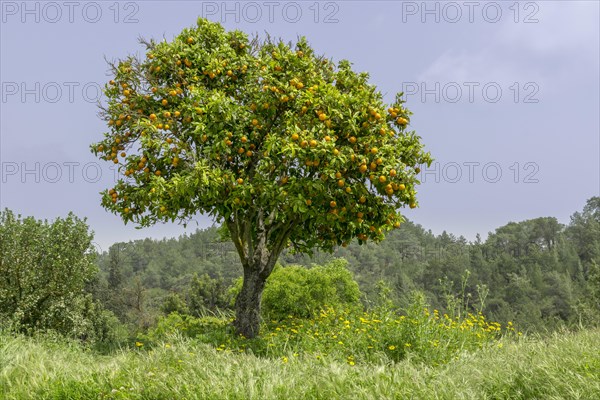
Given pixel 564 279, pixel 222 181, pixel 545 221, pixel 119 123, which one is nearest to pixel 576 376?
pixel 222 181

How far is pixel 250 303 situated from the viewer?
1360cm

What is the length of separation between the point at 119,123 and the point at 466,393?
9.71m

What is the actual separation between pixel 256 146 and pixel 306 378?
6.53m

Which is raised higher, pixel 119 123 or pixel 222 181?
pixel 119 123

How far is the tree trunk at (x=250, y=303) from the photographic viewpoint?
13.5 m

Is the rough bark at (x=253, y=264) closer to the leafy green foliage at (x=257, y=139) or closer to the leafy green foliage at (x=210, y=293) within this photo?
the leafy green foliage at (x=257, y=139)

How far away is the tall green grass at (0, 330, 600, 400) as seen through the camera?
649cm

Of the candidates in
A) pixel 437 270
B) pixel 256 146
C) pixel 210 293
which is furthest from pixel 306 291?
pixel 437 270

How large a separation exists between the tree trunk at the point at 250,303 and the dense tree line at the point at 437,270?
32.9 metres

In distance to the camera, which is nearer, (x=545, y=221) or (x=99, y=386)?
(x=99, y=386)

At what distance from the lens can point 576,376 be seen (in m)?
6.52

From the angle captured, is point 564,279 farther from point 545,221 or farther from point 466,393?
point 466,393

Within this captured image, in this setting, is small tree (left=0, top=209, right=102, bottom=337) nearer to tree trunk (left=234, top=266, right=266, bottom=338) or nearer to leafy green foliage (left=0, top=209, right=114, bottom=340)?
leafy green foliage (left=0, top=209, right=114, bottom=340)

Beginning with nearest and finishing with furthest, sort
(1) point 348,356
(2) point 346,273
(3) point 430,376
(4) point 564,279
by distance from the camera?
(3) point 430,376, (1) point 348,356, (2) point 346,273, (4) point 564,279
